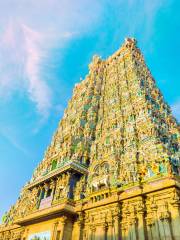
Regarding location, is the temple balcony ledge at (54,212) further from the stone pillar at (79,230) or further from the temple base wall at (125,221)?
the stone pillar at (79,230)

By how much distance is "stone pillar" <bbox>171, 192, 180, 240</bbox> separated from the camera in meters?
15.3

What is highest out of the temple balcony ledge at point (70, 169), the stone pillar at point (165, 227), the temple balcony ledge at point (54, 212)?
the temple balcony ledge at point (70, 169)

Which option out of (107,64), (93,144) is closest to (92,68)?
(107,64)

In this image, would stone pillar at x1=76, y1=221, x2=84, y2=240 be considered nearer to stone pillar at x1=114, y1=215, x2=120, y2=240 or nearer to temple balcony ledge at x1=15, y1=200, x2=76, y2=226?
temple balcony ledge at x1=15, y1=200, x2=76, y2=226

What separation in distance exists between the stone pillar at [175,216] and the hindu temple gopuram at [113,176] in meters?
0.06

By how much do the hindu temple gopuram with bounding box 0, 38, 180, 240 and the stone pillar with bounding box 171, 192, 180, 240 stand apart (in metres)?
0.06

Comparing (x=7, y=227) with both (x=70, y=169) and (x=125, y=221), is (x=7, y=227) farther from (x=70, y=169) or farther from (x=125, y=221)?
(x=125, y=221)

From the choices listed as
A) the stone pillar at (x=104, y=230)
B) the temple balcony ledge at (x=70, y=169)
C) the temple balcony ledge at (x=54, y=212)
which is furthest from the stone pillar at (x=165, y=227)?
the temple balcony ledge at (x=70, y=169)

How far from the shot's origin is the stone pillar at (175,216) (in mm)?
15282

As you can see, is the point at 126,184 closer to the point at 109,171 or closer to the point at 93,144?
the point at 109,171

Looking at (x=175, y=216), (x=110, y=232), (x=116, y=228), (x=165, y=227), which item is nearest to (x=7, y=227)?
(x=110, y=232)

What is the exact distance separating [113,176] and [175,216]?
27.3ft

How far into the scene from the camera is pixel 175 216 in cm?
1582

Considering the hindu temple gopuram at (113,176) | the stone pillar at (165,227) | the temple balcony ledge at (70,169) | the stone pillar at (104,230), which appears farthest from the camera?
the temple balcony ledge at (70,169)
